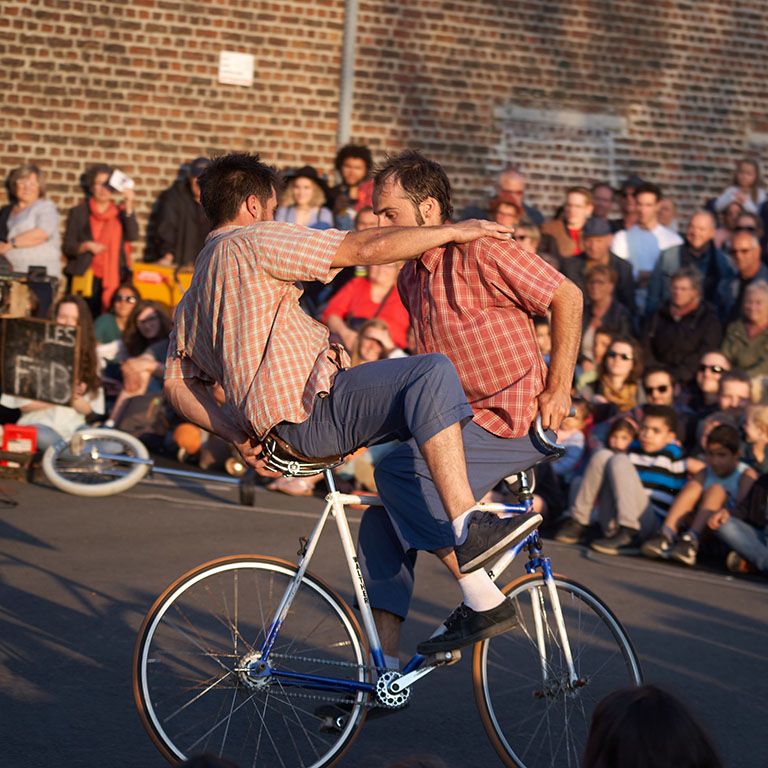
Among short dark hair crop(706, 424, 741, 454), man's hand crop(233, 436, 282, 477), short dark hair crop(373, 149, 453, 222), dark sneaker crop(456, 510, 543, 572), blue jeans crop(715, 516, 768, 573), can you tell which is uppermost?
short dark hair crop(373, 149, 453, 222)

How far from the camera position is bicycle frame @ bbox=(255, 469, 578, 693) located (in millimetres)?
4793

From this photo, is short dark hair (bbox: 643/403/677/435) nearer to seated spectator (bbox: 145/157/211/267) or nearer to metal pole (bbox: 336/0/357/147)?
seated spectator (bbox: 145/157/211/267)

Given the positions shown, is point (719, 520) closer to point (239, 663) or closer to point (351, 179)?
point (239, 663)

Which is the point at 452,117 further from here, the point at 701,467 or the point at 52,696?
the point at 52,696

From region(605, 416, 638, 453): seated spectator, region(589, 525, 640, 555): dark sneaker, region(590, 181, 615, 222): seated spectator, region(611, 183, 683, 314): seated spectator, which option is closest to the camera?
region(589, 525, 640, 555): dark sneaker

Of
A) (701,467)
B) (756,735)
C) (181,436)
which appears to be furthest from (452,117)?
(756,735)

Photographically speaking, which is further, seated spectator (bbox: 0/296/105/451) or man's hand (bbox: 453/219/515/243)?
seated spectator (bbox: 0/296/105/451)

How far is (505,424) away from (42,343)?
5711 mm

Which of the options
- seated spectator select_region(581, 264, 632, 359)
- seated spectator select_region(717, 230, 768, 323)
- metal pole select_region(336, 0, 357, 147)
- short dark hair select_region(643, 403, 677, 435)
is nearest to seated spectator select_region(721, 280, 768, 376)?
seated spectator select_region(717, 230, 768, 323)

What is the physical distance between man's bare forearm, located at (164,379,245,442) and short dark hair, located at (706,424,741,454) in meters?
4.89

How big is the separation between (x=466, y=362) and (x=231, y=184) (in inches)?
39.8

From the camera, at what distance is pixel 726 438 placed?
903cm

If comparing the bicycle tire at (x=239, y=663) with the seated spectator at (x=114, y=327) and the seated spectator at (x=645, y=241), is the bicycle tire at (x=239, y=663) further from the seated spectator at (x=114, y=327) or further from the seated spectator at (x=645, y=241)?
the seated spectator at (x=645, y=241)

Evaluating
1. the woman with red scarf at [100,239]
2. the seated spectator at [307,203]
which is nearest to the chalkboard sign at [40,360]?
the woman with red scarf at [100,239]
